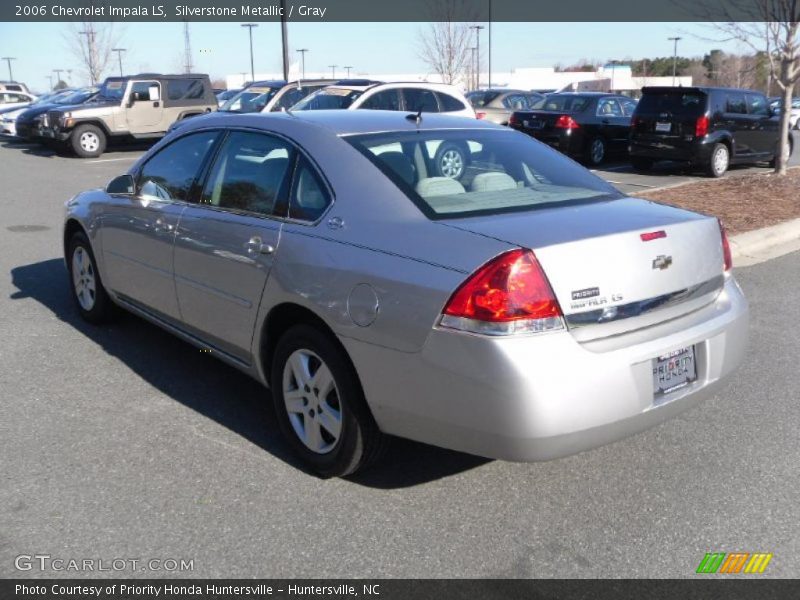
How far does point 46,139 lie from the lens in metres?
20.7

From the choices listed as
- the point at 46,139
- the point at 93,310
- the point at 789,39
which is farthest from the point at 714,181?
the point at 46,139

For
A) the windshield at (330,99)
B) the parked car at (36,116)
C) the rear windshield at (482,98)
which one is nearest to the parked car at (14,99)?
the parked car at (36,116)

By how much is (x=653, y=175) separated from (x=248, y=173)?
43.3 feet

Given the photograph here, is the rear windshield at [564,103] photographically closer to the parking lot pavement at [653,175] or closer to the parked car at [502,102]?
the parked car at [502,102]

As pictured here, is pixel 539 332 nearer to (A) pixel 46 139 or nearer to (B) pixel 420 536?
(B) pixel 420 536

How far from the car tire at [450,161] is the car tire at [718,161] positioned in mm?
12568

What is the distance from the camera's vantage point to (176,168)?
4984mm

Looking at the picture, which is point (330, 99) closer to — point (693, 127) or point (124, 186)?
point (693, 127)

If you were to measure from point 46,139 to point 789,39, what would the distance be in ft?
55.3

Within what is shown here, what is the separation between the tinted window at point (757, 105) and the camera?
53.9 ft

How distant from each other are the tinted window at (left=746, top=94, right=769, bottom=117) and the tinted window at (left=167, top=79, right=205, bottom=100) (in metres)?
13.3

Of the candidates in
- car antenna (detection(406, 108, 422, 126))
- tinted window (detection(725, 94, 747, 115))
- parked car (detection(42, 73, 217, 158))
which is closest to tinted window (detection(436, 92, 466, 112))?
tinted window (detection(725, 94, 747, 115))

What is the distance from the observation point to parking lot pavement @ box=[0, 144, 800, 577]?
3180 millimetres
